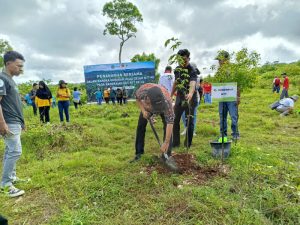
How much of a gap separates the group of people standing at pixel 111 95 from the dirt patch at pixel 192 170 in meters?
12.3

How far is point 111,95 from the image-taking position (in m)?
17.2

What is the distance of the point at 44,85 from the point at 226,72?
238 inches

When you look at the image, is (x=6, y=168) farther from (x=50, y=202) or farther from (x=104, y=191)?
(x=104, y=191)

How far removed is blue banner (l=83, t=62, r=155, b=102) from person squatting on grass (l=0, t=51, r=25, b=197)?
13.8 metres

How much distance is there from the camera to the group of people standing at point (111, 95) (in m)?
16.3

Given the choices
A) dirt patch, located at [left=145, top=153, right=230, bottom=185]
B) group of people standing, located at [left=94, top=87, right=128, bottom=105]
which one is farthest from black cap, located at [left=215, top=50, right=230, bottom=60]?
group of people standing, located at [left=94, top=87, right=128, bottom=105]

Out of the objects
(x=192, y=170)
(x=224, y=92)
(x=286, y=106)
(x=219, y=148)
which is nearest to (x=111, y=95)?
(x=286, y=106)

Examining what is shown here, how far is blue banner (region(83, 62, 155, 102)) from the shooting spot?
17.2 meters

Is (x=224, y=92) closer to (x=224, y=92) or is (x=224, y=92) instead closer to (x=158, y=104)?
(x=224, y=92)

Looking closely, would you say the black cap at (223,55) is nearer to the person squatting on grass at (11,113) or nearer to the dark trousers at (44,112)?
the person squatting on grass at (11,113)

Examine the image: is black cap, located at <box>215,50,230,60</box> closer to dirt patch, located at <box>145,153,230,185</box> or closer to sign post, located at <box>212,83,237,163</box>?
sign post, located at <box>212,83,237,163</box>

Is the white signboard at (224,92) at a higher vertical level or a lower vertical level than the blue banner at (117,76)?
lower

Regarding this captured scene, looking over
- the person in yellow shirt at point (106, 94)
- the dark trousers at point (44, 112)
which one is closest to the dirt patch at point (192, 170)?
the dark trousers at point (44, 112)

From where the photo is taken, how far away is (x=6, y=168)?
11.5 feet
